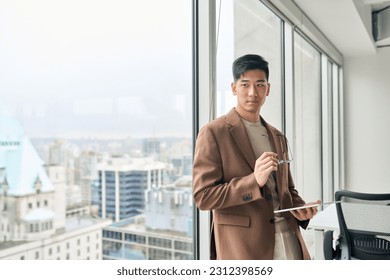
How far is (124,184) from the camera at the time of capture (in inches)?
42.1

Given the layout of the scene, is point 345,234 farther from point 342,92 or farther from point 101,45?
point 101,45

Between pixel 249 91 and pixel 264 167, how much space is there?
249mm

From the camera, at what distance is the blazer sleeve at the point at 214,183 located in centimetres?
101

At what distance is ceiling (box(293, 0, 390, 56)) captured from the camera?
1686mm

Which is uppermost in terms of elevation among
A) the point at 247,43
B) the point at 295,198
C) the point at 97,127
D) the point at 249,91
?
the point at 247,43

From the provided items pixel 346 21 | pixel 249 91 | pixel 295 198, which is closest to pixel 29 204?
pixel 249 91

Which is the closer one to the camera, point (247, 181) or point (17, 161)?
point (17, 161)

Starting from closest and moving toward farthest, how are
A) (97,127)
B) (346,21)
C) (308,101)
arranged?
(97,127) → (308,101) → (346,21)

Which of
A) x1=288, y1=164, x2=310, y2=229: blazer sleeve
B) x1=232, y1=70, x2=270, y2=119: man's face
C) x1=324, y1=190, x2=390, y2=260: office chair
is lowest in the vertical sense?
x1=324, y1=190, x2=390, y2=260: office chair

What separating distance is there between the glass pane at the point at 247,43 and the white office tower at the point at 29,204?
1.97 ft

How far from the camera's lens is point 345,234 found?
1670 millimetres

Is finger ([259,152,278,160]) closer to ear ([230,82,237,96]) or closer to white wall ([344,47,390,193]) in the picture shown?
ear ([230,82,237,96])

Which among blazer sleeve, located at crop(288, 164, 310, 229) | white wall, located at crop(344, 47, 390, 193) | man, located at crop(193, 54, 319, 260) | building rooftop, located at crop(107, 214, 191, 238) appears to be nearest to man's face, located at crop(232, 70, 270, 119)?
man, located at crop(193, 54, 319, 260)

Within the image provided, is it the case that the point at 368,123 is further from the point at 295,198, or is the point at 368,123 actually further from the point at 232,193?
the point at 232,193
